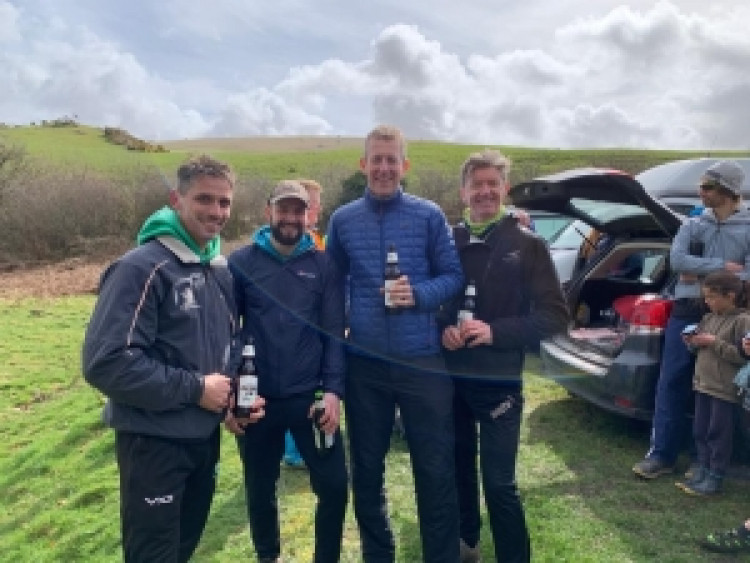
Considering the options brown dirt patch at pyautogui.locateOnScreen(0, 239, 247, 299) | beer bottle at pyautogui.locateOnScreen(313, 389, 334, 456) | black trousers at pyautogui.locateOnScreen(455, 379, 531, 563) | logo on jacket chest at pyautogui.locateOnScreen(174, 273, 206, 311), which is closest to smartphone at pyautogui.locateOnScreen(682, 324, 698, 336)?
black trousers at pyautogui.locateOnScreen(455, 379, 531, 563)

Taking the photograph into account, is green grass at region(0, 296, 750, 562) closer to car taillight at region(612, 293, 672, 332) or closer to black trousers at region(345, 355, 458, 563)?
black trousers at region(345, 355, 458, 563)

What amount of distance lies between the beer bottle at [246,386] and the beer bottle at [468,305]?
1.00 m

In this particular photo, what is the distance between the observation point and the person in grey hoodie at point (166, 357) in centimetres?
252

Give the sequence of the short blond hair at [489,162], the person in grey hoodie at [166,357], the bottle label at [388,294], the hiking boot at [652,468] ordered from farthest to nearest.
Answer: the hiking boot at [652,468] → the short blond hair at [489,162] → the bottle label at [388,294] → the person in grey hoodie at [166,357]

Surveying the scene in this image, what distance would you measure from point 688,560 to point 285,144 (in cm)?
6151

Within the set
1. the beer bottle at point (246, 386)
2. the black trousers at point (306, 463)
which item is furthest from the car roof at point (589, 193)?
the beer bottle at point (246, 386)

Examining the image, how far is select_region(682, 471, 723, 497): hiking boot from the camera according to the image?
430cm

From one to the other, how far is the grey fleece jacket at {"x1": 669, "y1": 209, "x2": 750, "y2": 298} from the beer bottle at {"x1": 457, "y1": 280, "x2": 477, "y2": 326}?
73.0 inches

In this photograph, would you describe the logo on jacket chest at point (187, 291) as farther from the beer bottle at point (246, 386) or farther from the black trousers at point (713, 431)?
the black trousers at point (713, 431)

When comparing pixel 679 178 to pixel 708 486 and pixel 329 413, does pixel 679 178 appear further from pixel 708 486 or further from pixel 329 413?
pixel 329 413

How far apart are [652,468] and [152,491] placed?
341cm

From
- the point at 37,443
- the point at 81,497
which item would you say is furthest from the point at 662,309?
the point at 37,443

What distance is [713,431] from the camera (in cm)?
425

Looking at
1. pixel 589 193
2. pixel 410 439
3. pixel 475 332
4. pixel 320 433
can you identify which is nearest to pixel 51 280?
pixel 589 193
